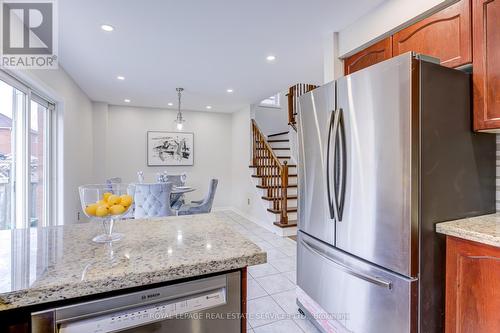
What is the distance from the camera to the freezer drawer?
1.33 metres

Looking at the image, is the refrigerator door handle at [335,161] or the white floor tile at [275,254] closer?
the refrigerator door handle at [335,161]

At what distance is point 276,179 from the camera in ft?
15.7

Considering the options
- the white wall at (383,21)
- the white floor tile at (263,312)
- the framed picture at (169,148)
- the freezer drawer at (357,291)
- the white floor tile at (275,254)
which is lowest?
the white floor tile at (263,312)

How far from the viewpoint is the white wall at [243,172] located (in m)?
5.34

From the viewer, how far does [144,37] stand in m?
2.57

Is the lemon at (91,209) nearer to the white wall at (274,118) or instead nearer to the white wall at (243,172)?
the white wall at (243,172)

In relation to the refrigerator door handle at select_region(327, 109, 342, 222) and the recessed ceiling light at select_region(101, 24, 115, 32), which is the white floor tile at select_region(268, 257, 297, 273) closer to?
the refrigerator door handle at select_region(327, 109, 342, 222)

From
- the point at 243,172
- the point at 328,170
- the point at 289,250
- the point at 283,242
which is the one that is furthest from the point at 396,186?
the point at 243,172

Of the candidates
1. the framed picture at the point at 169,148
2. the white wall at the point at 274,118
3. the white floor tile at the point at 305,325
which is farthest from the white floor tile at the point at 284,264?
the white wall at the point at 274,118

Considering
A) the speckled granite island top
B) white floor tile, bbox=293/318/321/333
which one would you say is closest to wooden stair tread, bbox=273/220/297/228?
white floor tile, bbox=293/318/321/333

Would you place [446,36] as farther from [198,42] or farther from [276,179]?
[276,179]

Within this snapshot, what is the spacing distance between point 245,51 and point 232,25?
57 cm

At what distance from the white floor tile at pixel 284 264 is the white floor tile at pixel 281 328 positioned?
90 centimetres

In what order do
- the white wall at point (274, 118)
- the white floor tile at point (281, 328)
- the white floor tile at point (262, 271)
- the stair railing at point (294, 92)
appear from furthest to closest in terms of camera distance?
the white wall at point (274, 118), the stair railing at point (294, 92), the white floor tile at point (262, 271), the white floor tile at point (281, 328)
